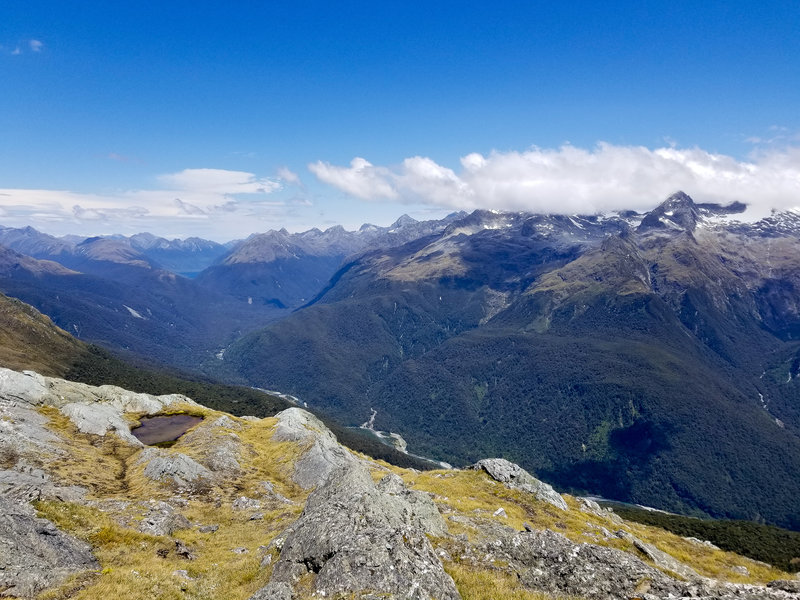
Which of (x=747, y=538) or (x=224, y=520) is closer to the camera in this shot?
(x=224, y=520)

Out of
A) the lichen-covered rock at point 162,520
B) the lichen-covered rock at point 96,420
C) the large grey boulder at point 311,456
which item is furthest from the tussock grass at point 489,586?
the lichen-covered rock at point 96,420

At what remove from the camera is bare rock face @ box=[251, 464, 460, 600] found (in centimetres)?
2244

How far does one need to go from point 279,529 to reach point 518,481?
146ft

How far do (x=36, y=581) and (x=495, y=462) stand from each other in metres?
65.1

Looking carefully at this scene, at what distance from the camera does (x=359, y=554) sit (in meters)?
24.4

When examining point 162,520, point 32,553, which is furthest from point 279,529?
point 32,553

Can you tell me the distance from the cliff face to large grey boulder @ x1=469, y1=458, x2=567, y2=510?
0.33 m

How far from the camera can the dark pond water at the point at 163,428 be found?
260ft

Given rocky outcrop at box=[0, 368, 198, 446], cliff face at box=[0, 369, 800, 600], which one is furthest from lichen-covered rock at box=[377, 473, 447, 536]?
rocky outcrop at box=[0, 368, 198, 446]

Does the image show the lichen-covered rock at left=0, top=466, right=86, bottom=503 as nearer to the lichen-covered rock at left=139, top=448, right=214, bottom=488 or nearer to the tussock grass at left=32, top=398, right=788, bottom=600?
the tussock grass at left=32, top=398, right=788, bottom=600

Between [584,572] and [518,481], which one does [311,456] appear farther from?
[584,572]

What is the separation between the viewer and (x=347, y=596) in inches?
848

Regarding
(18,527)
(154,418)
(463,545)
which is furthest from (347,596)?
(154,418)

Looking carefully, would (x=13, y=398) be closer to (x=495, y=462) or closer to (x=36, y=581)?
(x=36, y=581)
